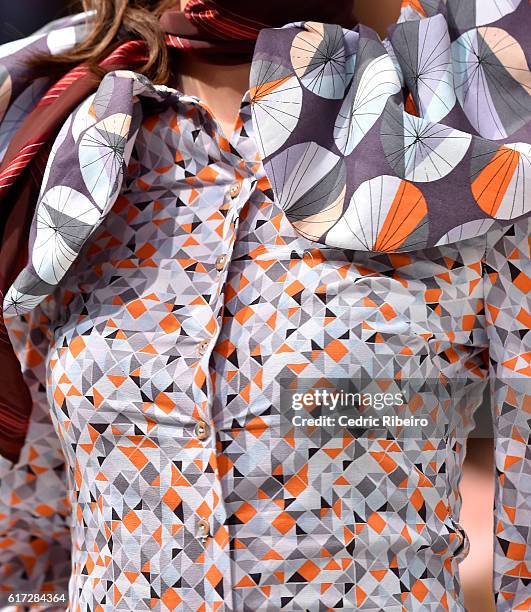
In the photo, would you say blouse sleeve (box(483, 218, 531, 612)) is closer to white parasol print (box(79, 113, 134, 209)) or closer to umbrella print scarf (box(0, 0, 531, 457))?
umbrella print scarf (box(0, 0, 531, 457))

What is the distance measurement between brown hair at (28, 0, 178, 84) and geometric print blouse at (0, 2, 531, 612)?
0.31ft

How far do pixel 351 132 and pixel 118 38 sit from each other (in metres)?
0.35

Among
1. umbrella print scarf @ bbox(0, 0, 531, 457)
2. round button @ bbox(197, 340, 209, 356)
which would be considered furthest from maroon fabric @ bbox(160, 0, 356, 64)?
round button @ bbox(197, 340, 209, 356)

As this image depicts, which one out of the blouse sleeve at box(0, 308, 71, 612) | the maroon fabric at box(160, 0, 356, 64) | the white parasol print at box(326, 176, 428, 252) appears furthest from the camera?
the blouse sleeve at box(0, 308, 71, 612)

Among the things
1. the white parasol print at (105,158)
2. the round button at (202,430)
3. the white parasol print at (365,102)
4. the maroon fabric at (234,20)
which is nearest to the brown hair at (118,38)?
the maroon fabric at (234,20)

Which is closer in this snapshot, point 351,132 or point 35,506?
point 351,132

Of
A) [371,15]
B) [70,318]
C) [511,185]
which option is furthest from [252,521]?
[371,15]

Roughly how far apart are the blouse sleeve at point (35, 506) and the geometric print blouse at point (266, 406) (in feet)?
0.60

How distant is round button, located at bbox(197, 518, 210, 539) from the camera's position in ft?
2.52

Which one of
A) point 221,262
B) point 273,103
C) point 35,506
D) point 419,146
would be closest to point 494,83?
point 419,146

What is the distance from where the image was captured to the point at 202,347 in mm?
791

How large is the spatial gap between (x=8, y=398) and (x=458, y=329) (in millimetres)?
502

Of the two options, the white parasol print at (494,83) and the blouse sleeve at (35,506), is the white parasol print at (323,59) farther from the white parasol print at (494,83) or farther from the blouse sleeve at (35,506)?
the blouse sleeve at (35,506)

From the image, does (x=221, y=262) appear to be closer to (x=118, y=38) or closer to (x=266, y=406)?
(x=266, y=406)
